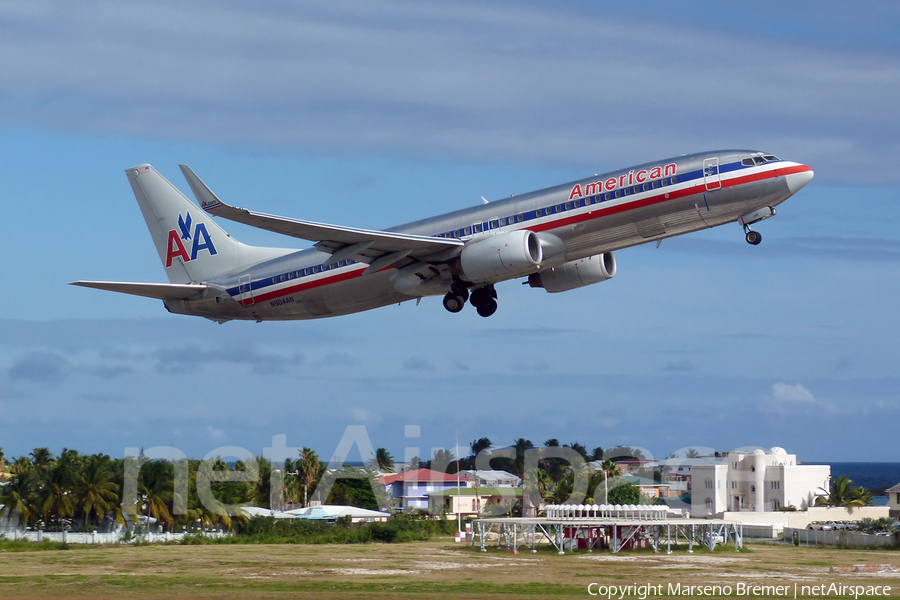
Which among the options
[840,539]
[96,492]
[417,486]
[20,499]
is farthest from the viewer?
[417,486]

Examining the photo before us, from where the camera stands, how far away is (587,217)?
3859 centimetres

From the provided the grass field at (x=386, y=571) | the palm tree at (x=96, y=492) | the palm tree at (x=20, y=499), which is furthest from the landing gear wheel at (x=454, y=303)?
the palm tree at (x=20, y=499)

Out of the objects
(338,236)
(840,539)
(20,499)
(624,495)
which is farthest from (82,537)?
(840,539)

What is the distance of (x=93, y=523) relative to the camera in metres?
90.7

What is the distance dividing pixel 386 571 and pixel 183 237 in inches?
1208

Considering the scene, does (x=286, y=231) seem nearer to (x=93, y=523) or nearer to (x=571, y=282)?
(x=571, y=282)

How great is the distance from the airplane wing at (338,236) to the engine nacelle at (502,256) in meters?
1.21

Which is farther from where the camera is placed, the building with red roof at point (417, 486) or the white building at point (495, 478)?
the white building at point (495, 478)

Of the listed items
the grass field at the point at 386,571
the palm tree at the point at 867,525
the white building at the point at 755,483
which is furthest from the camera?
the white building at the point at 755,483

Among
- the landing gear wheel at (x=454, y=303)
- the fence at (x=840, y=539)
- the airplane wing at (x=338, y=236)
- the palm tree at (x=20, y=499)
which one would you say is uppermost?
the airplane wing at (x=338, y=236)

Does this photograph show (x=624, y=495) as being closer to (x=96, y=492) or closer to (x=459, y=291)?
(x=96, y=492)

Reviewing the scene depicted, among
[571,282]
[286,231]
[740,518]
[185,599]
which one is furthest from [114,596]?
[740,518]

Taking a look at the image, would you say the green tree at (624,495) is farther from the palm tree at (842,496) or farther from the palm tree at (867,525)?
the palm tree at (867,525)

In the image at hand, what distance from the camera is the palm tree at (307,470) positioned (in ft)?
431
